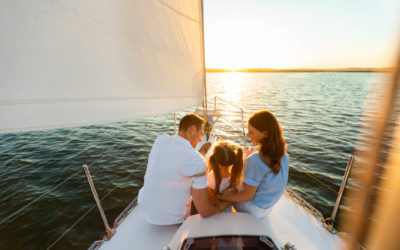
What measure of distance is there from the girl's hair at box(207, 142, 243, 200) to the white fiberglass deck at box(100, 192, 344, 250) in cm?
27

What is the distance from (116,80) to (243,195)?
160 centimetres

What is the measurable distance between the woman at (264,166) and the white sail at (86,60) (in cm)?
129

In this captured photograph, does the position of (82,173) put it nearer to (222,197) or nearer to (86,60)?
(86,60)

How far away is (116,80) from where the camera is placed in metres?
1.92

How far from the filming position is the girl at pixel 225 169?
5.53ft

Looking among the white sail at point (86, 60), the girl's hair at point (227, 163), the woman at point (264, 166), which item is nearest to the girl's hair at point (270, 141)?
the woman at point (264, 166)

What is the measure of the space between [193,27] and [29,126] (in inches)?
96.0

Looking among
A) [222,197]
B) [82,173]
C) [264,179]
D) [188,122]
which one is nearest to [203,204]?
[222,197]

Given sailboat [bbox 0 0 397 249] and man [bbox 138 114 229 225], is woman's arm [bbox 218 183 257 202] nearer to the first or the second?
man [bbox 138 114 229 225]

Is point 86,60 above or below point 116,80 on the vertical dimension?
above

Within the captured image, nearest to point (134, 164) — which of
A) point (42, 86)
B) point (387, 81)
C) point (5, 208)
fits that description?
point (5, 208)

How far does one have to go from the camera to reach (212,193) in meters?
1.73

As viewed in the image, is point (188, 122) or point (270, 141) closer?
point (270, 141)

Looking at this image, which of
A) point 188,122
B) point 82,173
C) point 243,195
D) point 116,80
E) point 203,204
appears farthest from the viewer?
point 82,173
